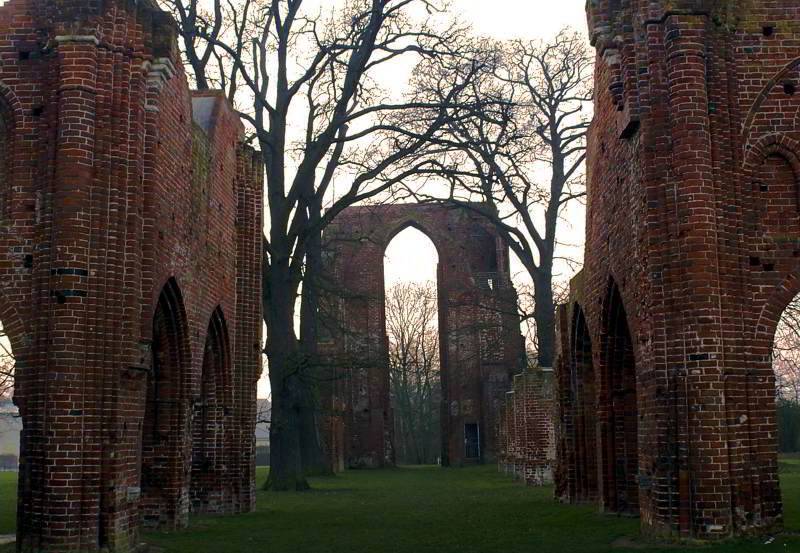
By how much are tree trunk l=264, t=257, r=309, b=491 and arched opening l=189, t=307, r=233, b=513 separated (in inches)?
230

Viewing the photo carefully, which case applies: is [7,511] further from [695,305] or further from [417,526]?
[695,305]

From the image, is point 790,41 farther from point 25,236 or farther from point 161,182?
point 25,236

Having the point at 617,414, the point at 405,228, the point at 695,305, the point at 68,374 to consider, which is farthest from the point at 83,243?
the point at 405,228

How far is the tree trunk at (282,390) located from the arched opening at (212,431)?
19.2 feet

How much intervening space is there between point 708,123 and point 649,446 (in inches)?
154

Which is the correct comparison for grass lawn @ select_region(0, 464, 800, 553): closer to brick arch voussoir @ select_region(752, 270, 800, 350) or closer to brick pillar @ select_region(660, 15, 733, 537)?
brick pillar @ select_region(660, 15, 733, 537)

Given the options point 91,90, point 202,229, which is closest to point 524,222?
point 202,229

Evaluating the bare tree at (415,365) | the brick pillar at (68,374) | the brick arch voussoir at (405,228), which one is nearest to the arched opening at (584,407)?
the brick pillar at (68,374)

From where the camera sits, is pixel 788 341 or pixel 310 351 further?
pixel 788 341

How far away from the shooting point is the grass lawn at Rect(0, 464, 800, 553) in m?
11.5

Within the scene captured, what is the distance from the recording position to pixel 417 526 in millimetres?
14430

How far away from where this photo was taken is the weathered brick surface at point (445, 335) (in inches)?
1598

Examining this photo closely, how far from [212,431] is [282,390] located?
20.4 feet

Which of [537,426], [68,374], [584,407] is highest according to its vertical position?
Answer: [68,374]
